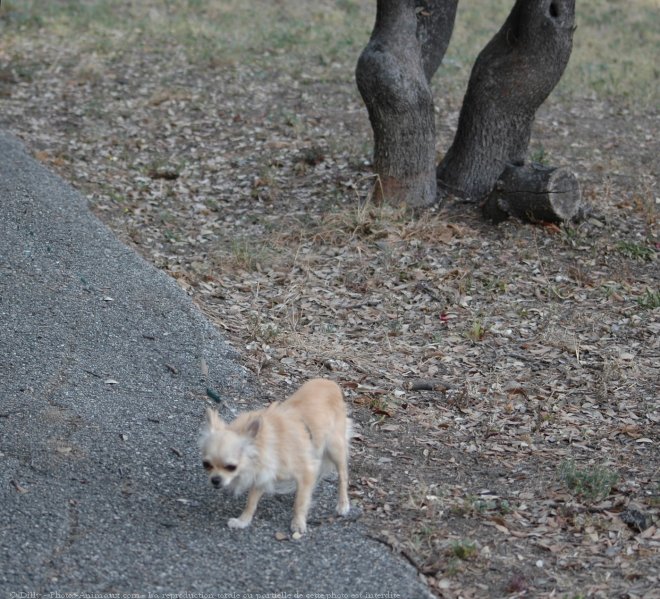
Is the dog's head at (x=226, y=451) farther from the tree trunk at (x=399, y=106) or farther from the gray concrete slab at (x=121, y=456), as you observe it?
the tree trunk at (x=399, y=106)

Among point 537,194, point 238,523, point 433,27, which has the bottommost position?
point 238,523

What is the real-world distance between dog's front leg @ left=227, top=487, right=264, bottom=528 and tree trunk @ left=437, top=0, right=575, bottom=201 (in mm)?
6382

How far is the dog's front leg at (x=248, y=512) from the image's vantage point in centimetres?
497

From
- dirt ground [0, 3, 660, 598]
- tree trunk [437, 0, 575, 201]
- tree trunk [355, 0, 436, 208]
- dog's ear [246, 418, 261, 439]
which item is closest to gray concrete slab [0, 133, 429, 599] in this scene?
dirt ground [0, 3, 660, 598]

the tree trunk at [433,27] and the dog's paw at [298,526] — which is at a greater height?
the tree trunk at [433,27]

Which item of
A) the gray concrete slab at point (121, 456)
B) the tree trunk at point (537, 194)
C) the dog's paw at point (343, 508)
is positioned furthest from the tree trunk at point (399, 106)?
the dog's paw at point (343, 508)

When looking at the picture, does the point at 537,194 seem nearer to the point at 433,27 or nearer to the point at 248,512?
the point at 433,27

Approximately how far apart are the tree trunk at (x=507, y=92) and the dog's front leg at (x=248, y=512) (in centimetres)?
638

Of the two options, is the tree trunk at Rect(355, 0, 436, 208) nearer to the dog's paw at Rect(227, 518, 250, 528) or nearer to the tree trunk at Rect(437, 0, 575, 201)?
the tree trunk at Rect(437, 0, 575, 201)

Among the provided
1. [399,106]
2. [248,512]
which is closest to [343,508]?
[248,512]

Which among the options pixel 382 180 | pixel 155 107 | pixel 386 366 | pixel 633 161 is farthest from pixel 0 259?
pixel 633 161

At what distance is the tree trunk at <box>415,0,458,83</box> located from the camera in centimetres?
1093

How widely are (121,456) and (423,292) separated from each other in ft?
13.4

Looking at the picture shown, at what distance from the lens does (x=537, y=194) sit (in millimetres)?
9828
